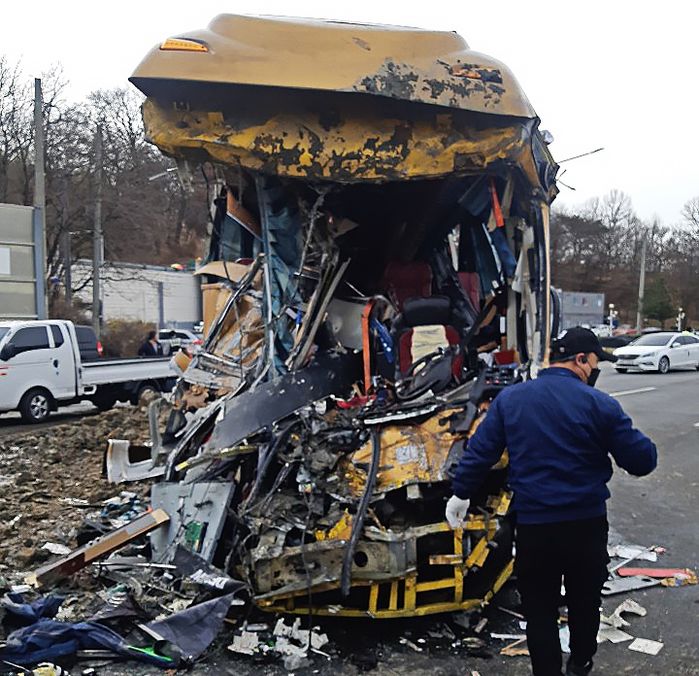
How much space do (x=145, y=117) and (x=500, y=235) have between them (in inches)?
99.8

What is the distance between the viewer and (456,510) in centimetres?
358

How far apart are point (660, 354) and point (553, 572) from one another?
21.8 m

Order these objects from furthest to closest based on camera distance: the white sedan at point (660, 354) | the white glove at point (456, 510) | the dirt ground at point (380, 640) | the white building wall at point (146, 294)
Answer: the white building wall at point (146, 294)
the white sedan at point (660, 354)
the dirt ground at point (380, 640)
the white glove at point (456, 510)

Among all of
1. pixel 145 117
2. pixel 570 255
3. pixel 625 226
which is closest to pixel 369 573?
pixel 145 117

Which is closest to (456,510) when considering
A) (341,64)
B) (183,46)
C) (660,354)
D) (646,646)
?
(646,646)

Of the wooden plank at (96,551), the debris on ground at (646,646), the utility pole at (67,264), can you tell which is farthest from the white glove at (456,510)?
the utility pole at (67,264)

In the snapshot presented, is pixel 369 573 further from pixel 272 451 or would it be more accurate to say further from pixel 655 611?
pixel 655 611

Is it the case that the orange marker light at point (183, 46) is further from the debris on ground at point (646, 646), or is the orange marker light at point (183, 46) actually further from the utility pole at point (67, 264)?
the utility pole at point (67, 264)

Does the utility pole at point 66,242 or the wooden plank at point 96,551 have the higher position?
the utility pole at point 66,242

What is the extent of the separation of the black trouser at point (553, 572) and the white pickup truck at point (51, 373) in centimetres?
1079

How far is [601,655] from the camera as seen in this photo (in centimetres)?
389

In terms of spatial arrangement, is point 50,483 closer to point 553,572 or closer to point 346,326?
point 346,326

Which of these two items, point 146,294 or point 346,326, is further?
point 146,294

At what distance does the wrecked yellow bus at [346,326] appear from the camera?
13.0 feet
